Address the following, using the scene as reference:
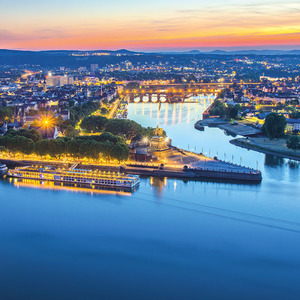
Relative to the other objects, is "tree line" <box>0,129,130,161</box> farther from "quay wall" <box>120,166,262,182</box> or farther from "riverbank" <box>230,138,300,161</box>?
"riverbank" <box>230,138,300,161</box>

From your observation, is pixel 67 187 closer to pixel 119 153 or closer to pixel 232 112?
pixel 119 153

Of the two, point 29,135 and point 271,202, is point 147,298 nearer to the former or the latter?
point 271,202

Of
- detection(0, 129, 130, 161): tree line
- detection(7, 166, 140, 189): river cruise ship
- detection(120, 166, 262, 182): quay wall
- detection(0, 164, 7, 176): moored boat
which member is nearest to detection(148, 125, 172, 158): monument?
detection(0, 129, 130, 161): tree line

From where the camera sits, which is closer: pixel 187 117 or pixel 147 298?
pixel 147 298

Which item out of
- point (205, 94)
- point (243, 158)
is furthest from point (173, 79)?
point (243, 158)

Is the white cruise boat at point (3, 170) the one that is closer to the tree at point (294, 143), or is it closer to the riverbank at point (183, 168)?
the riverbank at point (183, 168)

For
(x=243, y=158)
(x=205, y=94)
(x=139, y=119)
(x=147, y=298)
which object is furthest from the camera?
(x=205, y=94)
